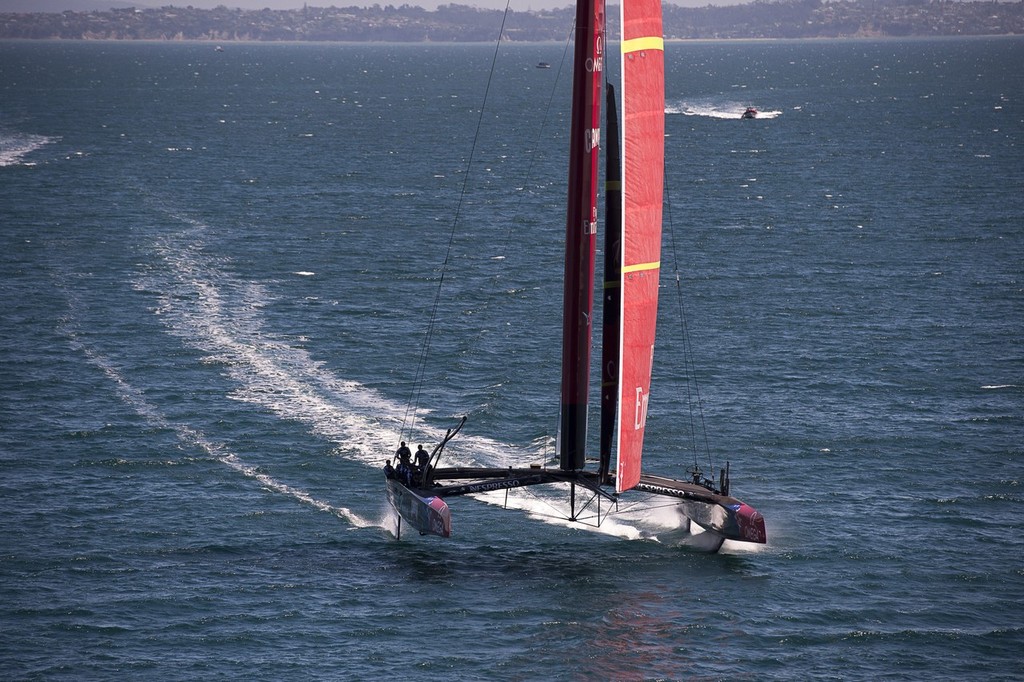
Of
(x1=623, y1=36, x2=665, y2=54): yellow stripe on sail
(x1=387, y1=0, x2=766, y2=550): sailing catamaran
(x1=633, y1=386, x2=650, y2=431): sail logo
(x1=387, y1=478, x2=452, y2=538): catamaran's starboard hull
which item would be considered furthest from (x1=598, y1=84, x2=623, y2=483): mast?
(x1=387, y1=478, x2=452, y2=538): catamaran's starboard hull

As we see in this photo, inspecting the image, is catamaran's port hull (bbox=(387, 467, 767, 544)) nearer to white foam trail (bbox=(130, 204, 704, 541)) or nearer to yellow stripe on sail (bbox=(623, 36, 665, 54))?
white foam trail (bbox=(130, 204, 704, 541))

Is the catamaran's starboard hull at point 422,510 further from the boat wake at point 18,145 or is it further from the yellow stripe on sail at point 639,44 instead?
the boat wake at point 18,145

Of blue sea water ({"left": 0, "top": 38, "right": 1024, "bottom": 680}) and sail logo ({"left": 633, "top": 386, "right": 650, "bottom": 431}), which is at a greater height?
sail logo ({"left": 633, "top": 386, "right": 650, "bottom": 431})

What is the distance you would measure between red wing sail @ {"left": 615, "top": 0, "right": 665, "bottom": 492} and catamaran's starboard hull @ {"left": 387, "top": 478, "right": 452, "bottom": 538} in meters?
5.63

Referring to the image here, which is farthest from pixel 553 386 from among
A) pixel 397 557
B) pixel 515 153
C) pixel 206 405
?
pixel 515 153

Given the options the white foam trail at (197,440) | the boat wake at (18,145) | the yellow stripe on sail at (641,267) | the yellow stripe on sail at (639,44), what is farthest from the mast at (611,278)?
the boat wake at (18,145)

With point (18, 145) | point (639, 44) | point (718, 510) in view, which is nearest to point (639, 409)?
point (718, 510)

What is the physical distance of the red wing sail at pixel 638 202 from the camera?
39.8 m

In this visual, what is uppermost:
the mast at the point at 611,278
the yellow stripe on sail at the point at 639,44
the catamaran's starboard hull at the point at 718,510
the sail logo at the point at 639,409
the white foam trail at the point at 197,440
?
the yellow stripe on sail at the point at 639,44

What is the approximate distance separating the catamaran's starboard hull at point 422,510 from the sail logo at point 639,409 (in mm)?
6403

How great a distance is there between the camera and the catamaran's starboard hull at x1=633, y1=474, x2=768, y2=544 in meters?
43.9

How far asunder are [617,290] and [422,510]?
9109mm

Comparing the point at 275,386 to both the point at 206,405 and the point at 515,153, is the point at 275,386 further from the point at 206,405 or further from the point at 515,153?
the point at 515,153

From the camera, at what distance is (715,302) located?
3233 inches
